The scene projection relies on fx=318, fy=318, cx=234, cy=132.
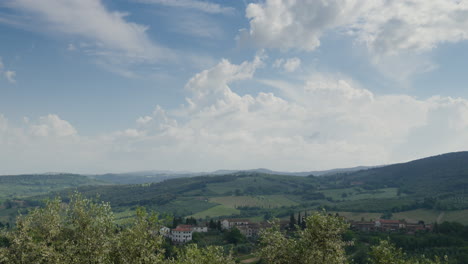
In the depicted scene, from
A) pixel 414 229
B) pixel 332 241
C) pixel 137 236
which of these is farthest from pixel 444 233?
pixel 137 236

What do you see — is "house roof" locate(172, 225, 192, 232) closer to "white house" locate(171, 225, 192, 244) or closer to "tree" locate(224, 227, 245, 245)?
"white house" locate(171, 225, 192, 244)

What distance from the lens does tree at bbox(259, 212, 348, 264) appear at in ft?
133

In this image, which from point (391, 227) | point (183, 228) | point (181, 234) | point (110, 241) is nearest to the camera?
point (110, 241)

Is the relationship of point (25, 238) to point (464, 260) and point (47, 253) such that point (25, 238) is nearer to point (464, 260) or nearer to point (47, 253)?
point (47, 253)

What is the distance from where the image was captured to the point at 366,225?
19812 centimetres

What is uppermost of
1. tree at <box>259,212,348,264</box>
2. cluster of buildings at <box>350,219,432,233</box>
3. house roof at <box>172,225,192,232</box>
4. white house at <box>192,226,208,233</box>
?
tree at <box>259,212,348,264</box>

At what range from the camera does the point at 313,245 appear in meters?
41.3

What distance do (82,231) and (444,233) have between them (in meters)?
168

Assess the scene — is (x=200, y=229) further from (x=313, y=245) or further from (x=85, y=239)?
(x=85, y=239)

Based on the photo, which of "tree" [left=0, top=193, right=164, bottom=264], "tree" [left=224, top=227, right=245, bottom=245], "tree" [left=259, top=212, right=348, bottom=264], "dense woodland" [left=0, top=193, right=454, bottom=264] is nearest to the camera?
"tree" [left=0, top=193, right=164, bottom=264]

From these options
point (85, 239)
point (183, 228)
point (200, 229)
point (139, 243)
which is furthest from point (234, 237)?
point (139, 243)

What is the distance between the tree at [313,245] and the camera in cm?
4041

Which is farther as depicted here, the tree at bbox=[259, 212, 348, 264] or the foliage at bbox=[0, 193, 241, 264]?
the tree at bbox=[259, 212, 348, 264]

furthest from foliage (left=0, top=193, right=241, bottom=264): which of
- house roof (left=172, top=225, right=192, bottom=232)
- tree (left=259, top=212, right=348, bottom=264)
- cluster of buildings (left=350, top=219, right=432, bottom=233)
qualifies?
cluster of buildings (left=350, top=219, right=432, bottom=233)
